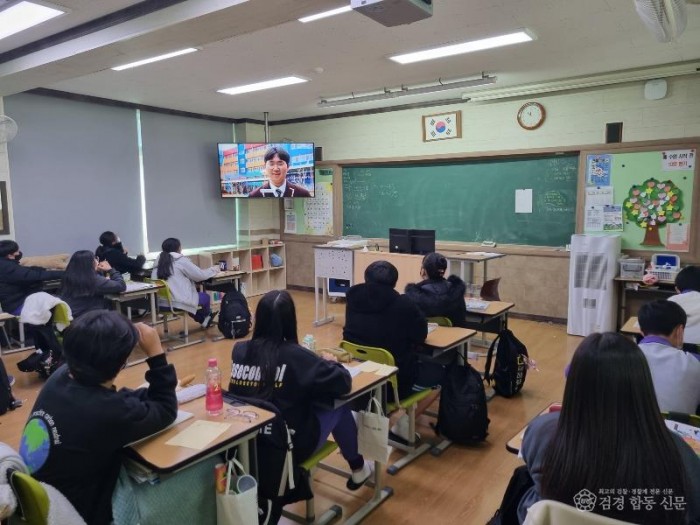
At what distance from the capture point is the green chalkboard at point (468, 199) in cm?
616

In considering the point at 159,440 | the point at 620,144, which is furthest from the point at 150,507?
the point at 620,144

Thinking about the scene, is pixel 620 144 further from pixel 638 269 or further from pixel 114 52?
pixel 114 52

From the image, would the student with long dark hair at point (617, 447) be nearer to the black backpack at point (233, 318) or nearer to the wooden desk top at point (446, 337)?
the wooden desk top at point (446, 337)

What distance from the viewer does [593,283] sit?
557cm

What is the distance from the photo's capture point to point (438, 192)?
23.2ft

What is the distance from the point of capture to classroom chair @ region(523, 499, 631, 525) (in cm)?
111

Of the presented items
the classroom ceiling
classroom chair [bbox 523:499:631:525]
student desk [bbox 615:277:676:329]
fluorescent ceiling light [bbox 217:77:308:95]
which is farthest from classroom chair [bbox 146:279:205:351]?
classroom chair [bbox 523:499:631:525]

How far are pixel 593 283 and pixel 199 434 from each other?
16.1ft

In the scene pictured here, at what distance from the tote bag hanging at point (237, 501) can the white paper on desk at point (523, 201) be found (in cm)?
536

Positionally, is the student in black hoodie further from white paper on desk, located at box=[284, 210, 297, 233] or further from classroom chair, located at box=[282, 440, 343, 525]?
white paper on desk, located at box=[284, 210, 297, 233]

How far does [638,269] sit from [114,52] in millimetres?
5262

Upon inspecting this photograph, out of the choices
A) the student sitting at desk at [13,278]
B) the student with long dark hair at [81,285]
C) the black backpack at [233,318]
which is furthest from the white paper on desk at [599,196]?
the student sitting at desk at [13,278]

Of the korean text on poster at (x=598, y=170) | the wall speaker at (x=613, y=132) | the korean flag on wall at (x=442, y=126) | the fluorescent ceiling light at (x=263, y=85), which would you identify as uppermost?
the fluorescent ceiling light at (x=263, y=85)

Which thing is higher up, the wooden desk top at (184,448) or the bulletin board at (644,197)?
the bulletin board at (644,197)
